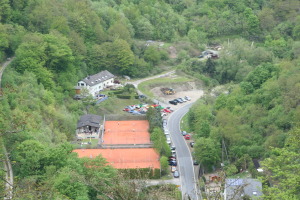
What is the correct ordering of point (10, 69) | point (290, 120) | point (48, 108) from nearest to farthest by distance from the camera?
point (290, 120) < point (48, 108) < point (10, 69)

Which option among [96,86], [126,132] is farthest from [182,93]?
[126,132]

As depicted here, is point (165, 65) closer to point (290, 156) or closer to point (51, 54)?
point (51, 54)

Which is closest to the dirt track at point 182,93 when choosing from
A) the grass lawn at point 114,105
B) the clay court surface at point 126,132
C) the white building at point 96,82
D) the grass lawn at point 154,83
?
the grass lawn at point 154,83

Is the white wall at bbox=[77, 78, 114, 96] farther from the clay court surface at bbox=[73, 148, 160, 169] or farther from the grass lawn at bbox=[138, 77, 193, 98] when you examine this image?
the clay court surface at bbox=[73, 148, 160, 169]

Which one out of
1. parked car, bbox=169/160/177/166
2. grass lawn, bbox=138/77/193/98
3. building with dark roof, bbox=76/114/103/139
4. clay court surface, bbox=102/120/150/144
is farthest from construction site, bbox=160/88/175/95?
parked car, bbox=169/160/177/166

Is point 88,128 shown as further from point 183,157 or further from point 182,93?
point 182,93

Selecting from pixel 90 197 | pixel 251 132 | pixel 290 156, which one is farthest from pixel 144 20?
pixel 290 156

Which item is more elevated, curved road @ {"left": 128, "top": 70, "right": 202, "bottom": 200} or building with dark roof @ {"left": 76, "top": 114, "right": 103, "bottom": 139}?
building with dark roof @ {"left": 76, "top": 114, "right": 103, "bottom": 139}
